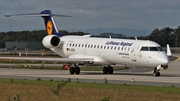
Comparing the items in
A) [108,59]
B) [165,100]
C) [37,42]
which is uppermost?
[37,42]

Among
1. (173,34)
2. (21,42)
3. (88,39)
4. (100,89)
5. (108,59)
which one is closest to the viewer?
(100,89)

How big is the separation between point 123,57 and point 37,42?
59534 mm

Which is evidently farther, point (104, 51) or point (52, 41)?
point (52, 41)

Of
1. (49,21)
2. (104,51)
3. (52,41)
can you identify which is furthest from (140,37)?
(104,51)

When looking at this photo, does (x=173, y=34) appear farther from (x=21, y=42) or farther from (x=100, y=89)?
(x=100, y=89)

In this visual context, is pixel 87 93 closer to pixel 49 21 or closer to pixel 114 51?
pixel 114 51

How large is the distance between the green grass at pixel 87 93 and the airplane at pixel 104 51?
10.8 metres

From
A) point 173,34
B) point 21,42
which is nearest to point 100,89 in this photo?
point 21,42

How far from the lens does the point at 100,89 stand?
2358cm

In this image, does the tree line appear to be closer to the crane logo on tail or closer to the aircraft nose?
the crane logo on tail

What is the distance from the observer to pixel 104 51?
128ft

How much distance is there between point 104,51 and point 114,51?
3.81ft

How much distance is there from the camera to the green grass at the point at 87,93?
787 inches

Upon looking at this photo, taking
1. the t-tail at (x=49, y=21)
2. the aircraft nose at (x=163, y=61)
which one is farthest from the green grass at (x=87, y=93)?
the t-tail at (x=49, y=21)
